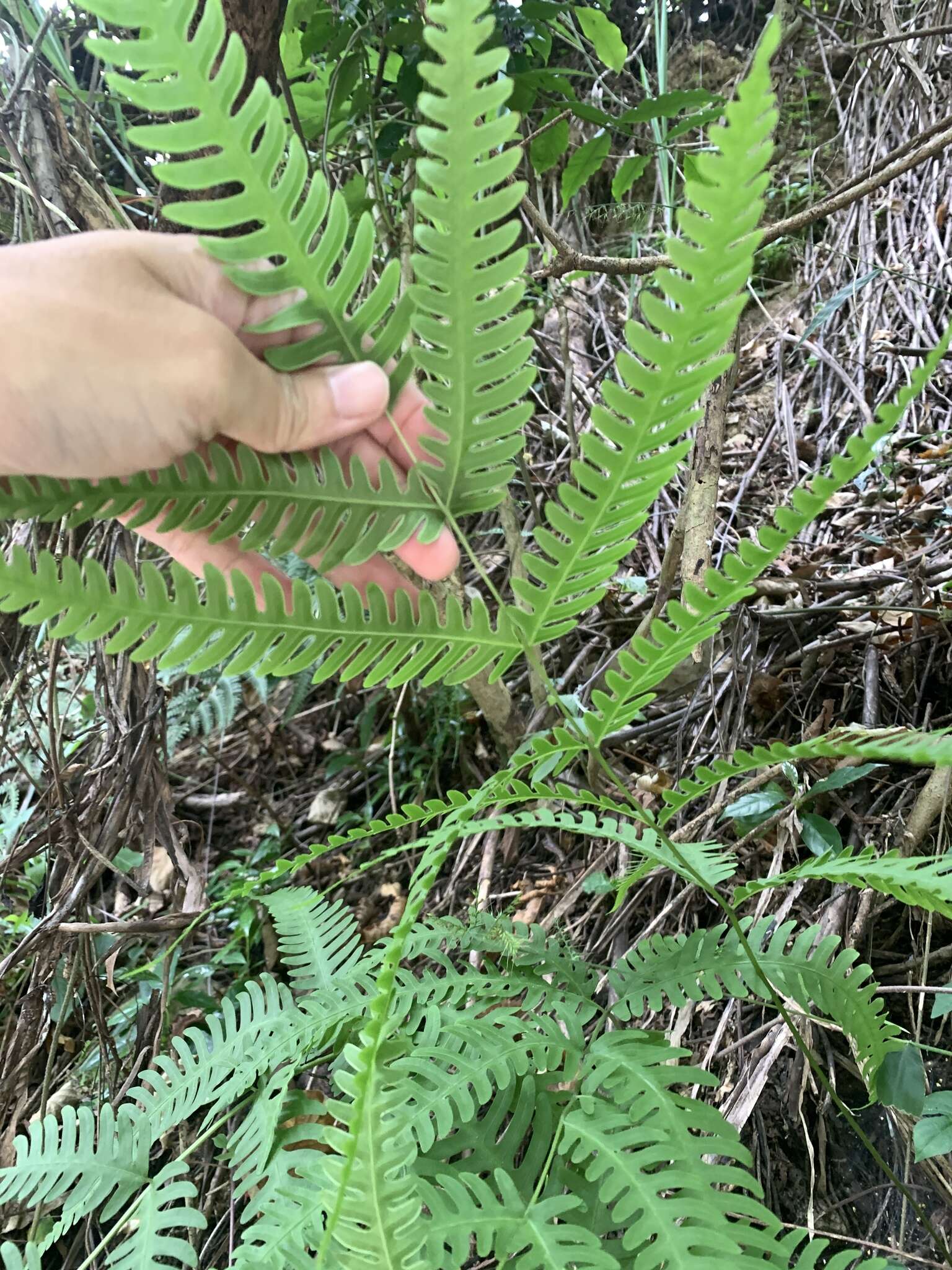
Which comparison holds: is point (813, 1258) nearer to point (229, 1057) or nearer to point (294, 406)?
point (229, 1057)

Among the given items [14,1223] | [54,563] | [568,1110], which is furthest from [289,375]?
[14,1223]

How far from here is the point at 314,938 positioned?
1.22 m

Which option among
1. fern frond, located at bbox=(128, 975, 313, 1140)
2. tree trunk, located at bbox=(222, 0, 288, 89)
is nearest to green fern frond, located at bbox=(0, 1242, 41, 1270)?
fern frond, located at bbox=(128, 975, 313, 1140)

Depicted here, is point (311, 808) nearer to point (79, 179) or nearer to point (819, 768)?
point (819, 768)

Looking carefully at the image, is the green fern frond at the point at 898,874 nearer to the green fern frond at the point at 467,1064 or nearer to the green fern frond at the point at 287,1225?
the green fern frond at the point at 467,1064

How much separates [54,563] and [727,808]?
1181mm

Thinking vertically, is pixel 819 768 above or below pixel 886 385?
below

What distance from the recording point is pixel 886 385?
2.47m

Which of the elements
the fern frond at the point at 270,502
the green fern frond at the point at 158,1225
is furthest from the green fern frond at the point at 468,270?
the green fern frond at the point at 158,1225

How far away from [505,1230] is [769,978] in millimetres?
390

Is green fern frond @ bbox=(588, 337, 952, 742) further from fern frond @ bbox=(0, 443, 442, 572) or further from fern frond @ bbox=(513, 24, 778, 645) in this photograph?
fern frond @ bbox=(0, 443, 442, 572)

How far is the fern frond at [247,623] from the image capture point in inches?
21.1

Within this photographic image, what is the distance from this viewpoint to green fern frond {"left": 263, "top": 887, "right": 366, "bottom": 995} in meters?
1.17

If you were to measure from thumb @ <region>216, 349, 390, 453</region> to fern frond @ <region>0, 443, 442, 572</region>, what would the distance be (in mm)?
56
